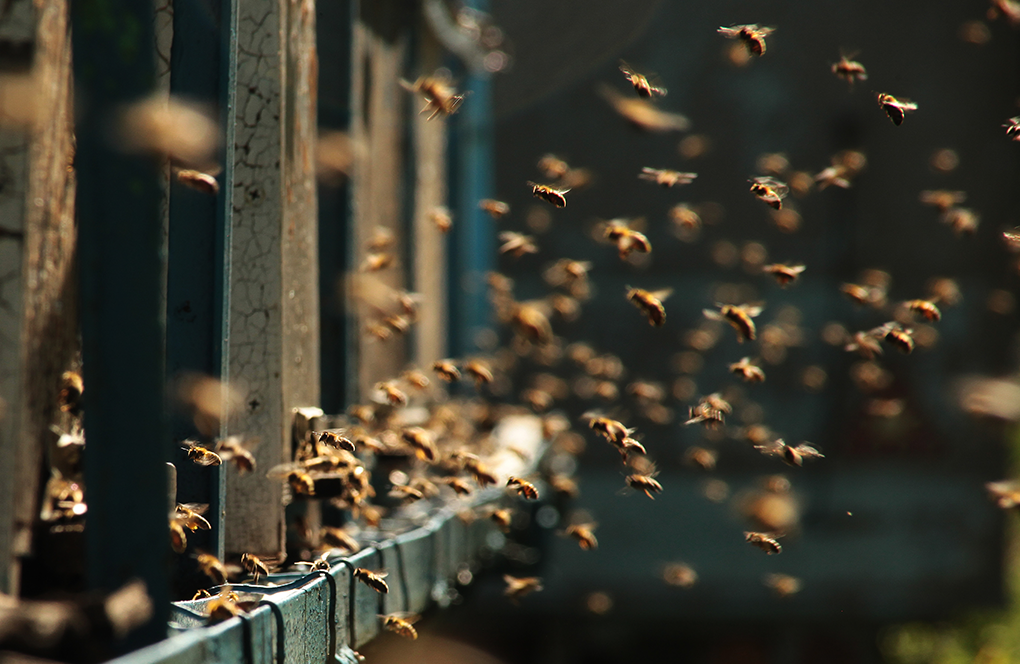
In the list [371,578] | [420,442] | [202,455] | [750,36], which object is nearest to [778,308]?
[750,36]

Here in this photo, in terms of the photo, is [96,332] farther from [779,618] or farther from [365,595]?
[779,618]

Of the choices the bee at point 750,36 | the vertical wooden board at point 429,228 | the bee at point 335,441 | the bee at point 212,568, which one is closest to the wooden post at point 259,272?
the bee at point 335,441

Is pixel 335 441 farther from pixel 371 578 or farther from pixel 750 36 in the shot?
pixel 750 36

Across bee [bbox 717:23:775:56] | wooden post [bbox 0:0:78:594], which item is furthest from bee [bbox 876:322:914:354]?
wooden post [bbox 0:0:78:594]

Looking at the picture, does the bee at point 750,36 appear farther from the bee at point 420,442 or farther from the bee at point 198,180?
the bee at point 198,180

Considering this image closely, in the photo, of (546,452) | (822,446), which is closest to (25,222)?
(546,452)

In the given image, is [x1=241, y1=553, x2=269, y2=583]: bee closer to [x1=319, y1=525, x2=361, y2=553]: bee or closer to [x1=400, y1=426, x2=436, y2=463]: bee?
[x1=319, y1=525, x2=361, y2=553]: bee
